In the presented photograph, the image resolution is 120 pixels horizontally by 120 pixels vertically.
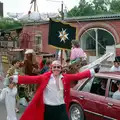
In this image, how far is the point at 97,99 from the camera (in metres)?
7.62

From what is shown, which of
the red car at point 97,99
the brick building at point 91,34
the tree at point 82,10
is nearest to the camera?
the red car at point 97,99

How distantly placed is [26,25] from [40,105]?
1157 inches

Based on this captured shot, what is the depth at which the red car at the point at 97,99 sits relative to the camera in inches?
283

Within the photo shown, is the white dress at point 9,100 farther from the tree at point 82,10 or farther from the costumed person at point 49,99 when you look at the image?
the tree at point 82,10

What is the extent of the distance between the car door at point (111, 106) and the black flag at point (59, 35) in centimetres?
352

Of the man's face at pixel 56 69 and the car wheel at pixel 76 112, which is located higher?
the man's face at pixel 56 69

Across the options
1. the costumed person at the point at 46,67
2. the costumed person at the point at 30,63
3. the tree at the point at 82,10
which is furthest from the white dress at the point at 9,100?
the tree at the point at 82,10

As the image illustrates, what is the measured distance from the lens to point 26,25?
34.8 m

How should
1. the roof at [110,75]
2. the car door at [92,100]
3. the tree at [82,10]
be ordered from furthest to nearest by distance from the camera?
the tree at [82,10], the car door at [92,100], the roof at [110,75]

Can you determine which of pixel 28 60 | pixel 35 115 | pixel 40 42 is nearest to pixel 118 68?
pixel 28 60

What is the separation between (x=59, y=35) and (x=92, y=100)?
332cm

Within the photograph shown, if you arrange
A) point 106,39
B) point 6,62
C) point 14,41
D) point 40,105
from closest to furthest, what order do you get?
point 40,105 → point 6,62 → point 14,41 → point 106,39

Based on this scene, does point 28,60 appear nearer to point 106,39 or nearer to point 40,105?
point 40,105

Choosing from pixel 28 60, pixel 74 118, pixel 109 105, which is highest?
pixel 28 60
